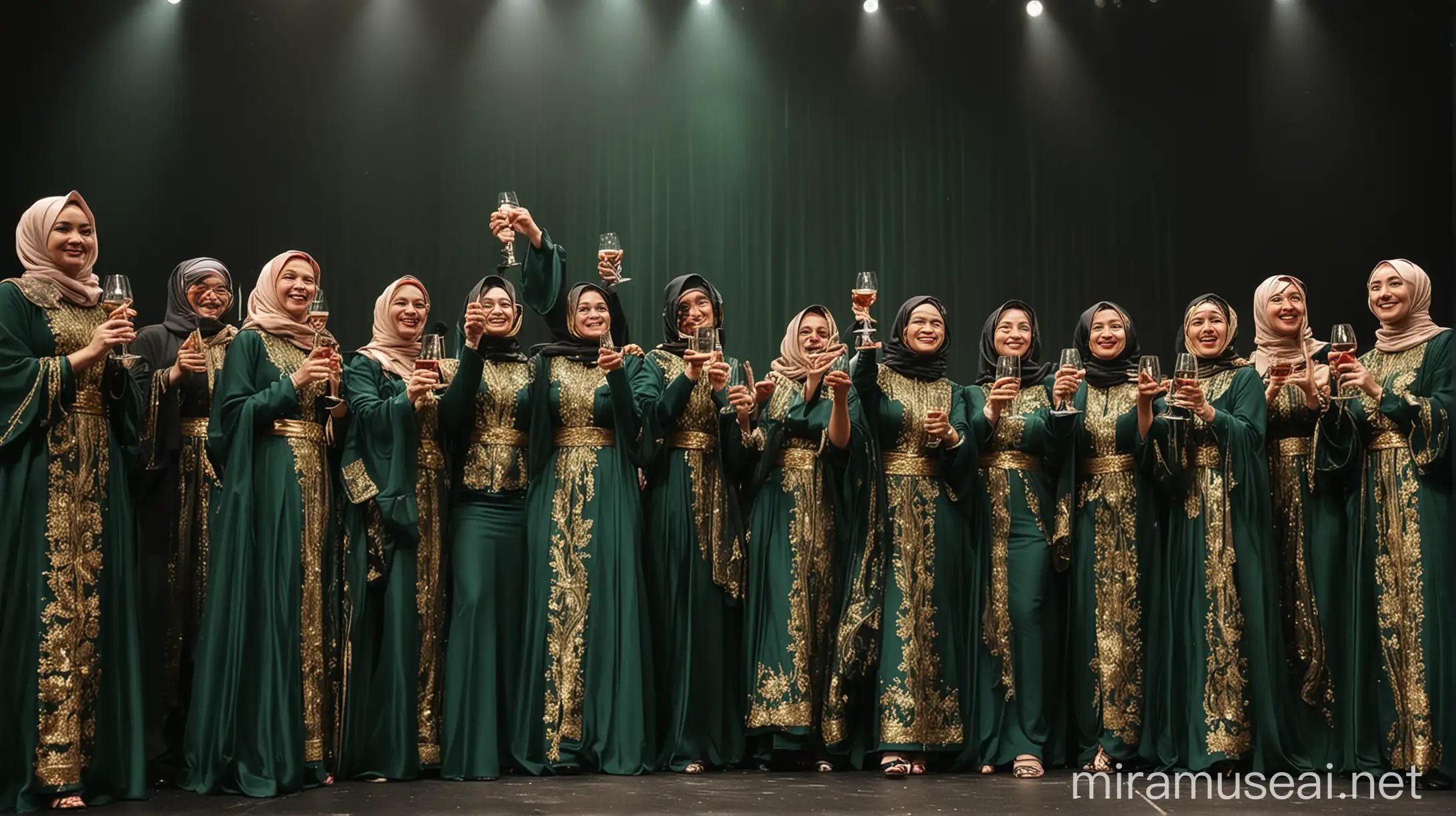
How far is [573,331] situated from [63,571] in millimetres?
1898

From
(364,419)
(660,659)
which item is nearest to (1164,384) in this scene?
(660,659)

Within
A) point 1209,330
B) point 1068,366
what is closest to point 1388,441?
point 1209,330

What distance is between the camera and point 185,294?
545cm

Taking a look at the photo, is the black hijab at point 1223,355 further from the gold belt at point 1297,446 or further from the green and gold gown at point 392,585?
the green and gold gown at point 392,585

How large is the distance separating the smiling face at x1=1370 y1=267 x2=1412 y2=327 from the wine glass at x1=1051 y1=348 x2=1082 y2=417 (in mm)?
1124

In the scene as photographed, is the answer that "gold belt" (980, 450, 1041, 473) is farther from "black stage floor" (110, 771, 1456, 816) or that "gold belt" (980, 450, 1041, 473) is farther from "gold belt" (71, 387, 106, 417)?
"gold belt" (71, 387, 106, 417)

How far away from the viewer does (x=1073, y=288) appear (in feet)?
24.9

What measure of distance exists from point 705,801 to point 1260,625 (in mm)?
2091

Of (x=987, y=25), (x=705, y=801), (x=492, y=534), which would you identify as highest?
(x=987, y=25)

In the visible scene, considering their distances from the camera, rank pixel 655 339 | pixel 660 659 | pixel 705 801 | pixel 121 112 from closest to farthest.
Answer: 1. pixel 705 801
2. pixel 660 659
3. pixel 121 112
4. pixel 655 339

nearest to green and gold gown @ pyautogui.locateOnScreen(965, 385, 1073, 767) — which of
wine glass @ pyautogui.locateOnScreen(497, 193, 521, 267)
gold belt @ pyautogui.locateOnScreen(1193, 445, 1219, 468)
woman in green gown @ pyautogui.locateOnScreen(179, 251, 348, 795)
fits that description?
gold belt @ pyautogui.locateOnScreen(1193, 445, 1219, 468)

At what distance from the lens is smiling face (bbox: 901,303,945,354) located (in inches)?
209

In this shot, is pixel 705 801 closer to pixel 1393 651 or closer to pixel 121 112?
pixel 1393 651

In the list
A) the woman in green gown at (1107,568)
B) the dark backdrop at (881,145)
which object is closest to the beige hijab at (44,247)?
the dark backdrop at (881,145)
